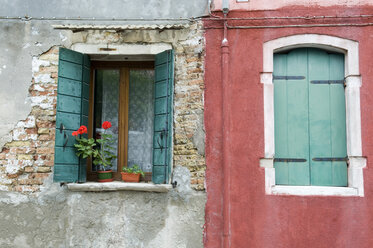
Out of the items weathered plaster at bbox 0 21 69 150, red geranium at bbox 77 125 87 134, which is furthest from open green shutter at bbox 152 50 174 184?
weathered plaster at bbox 0 21 69 150

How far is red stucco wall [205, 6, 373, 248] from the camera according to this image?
4043mm

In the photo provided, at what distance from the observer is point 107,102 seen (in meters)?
4.80

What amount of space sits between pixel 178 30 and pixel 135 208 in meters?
Result: 2.20

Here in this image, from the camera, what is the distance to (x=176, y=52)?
4.47 m

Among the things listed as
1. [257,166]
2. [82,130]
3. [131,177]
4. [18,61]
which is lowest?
[131,177]

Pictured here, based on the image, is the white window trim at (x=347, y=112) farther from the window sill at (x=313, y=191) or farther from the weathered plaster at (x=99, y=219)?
the weathered plaster at (x=99, y=219)

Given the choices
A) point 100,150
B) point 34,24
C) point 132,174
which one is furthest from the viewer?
point 100,150

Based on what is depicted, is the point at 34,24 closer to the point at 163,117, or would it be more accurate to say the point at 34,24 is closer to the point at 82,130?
the point at 82,130

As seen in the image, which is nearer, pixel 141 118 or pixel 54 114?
pixel 54 114

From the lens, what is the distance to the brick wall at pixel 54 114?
433 cm

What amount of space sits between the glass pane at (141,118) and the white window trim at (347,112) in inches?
57.3

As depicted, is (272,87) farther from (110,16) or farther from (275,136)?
(110,16)

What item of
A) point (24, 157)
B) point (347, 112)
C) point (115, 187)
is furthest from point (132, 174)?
point (347, 112)

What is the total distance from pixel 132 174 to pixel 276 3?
2686 millimetres
